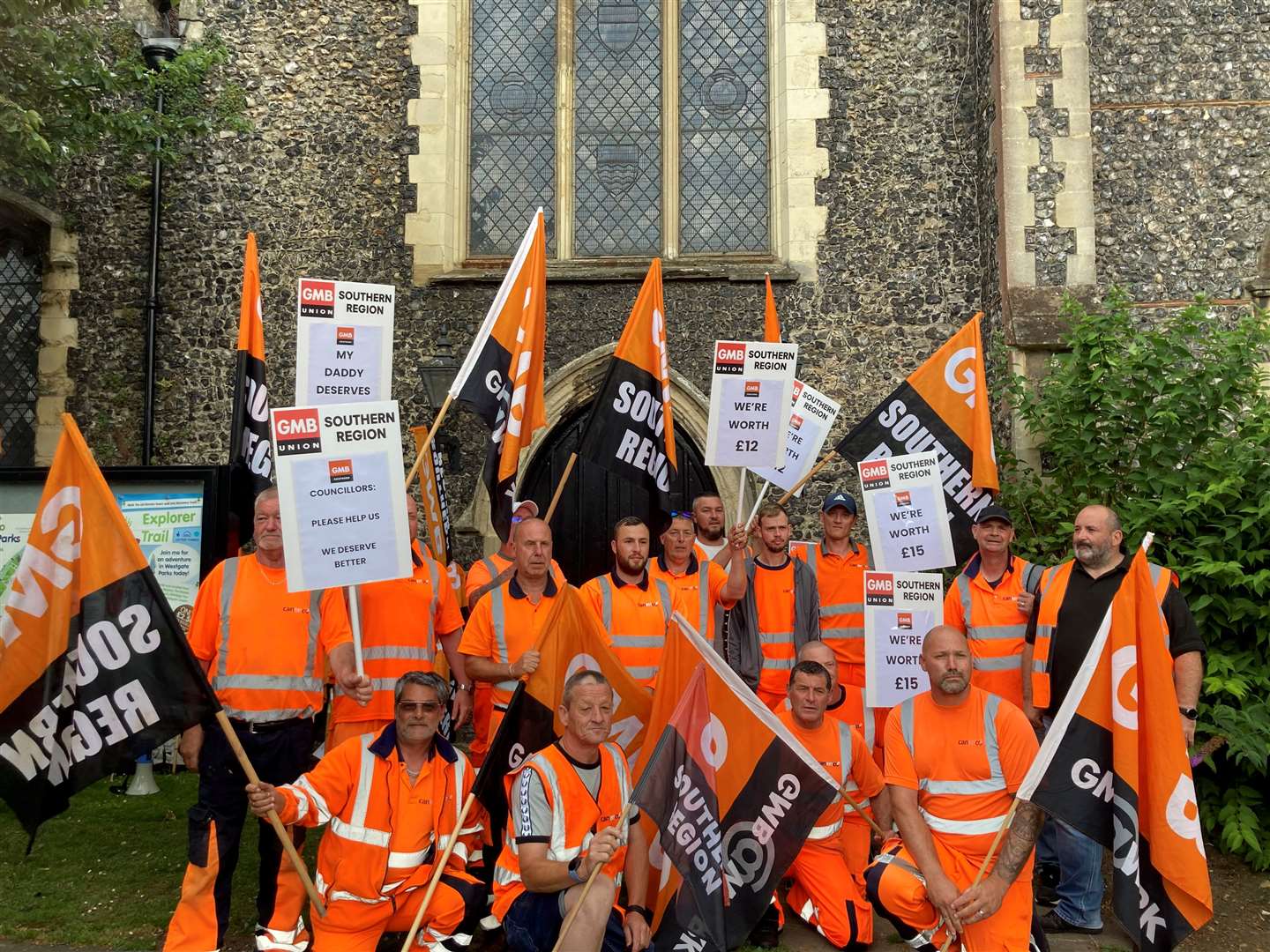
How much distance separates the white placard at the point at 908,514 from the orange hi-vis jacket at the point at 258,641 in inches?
113

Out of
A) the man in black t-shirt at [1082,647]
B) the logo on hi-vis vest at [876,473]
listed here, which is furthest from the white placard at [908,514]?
the man in black t-shirt at [1082,647]

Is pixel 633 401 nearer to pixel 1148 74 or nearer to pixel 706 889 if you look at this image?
pixel 706 889

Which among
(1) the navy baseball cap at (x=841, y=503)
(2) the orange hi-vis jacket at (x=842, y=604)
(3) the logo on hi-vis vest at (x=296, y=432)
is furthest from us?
(1) the navy baseball cap at (x=841, y=503)

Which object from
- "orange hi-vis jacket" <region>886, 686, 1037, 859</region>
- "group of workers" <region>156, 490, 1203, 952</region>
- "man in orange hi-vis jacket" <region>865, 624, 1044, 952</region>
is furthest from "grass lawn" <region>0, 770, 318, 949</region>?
"orange hi-vis jacket" <region>886, 686, 1037, 859</region>

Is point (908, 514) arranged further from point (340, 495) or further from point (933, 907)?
point (340, 495)

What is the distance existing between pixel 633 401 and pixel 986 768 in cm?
280

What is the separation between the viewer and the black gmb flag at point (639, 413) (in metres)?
6.21

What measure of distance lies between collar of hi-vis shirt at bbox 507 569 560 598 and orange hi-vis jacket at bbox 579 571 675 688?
0.15m

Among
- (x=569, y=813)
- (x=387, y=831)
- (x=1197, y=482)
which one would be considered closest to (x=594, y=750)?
(x=569, y=813)

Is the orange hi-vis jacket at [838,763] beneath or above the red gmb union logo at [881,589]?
beneath

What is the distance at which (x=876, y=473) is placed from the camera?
5984 mm

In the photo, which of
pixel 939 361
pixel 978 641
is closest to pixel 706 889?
pixel 978 641

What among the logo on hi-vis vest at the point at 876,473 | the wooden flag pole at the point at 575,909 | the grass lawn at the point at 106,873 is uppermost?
the logo on hi-vis vest at the point at 876,473

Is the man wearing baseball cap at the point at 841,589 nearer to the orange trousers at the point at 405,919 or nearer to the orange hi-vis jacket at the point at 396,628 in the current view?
the orange hi-vis jacket at the point at 396,628
